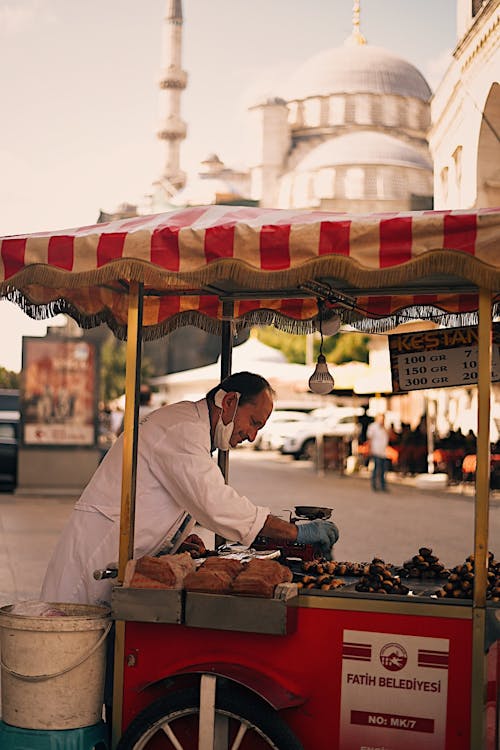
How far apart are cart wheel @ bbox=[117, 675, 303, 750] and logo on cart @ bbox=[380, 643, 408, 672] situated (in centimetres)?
45

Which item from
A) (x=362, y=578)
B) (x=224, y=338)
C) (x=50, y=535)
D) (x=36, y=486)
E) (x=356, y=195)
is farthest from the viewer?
(x=356, y=195)

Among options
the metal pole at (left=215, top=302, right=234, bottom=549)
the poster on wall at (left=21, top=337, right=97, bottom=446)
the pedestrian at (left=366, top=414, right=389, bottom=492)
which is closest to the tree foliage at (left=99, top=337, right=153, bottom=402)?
the pedestrian at (left=366, top=414, right=389, bottom=492)

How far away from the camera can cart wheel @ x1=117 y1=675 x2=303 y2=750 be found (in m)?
4.29

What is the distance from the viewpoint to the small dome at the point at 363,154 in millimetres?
88688

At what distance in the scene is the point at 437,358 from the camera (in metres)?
5.86

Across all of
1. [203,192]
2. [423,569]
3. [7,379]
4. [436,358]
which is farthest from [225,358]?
[203,192]

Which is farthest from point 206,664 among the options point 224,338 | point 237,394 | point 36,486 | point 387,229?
point 36,486

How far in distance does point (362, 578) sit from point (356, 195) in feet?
281

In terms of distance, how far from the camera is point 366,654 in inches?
175

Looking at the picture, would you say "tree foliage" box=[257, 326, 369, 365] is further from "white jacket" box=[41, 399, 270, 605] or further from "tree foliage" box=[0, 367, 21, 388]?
"white jacket" box=[41, 399, 270, 605]

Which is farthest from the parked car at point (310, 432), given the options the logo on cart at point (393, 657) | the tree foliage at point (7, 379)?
the logo on cart at point (393, 657)

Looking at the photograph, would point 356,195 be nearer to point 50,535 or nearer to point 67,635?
point 50,535

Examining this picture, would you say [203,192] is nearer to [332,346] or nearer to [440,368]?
[332,346]

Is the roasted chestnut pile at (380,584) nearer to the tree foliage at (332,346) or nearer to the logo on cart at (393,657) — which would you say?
the logo on cart at (393,657)
